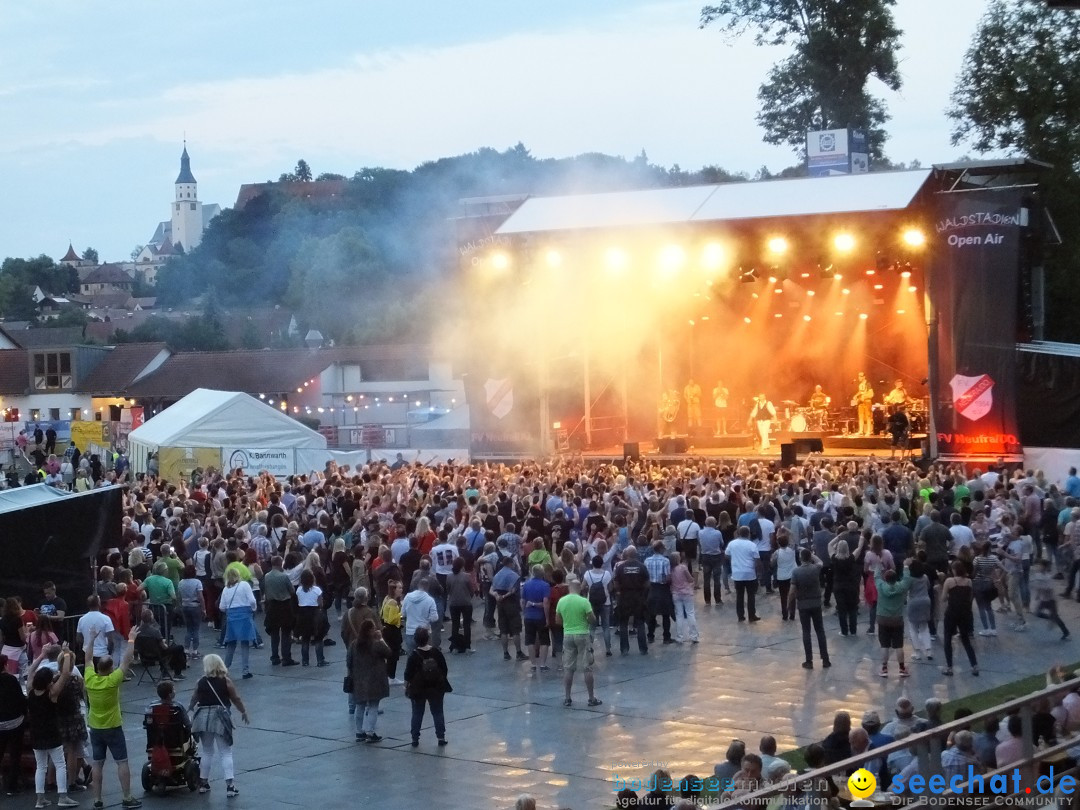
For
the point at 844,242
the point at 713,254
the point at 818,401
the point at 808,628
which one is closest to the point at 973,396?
the point at 844,242

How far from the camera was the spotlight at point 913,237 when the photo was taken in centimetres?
2495

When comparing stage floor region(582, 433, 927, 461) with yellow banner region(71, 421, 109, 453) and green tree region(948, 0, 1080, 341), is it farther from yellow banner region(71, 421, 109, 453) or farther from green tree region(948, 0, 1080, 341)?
yellow banner region(71, 421, 109, 453)

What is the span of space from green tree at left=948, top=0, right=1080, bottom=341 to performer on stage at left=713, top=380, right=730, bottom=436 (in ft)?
31.0

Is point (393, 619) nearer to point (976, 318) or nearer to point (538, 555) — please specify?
point (538, 555)

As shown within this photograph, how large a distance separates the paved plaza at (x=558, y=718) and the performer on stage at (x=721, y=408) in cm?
1740

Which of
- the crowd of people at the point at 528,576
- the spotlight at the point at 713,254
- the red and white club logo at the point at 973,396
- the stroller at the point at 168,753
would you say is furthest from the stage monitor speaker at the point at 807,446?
the stroller at the point at 168,753

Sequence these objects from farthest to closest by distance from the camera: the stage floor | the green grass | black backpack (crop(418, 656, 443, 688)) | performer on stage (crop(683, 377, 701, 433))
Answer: performer on stage (crop(683, 377, 701, 433)) < the stage floor < the green grass < black backpack (crop(418, 656, 443, 688))

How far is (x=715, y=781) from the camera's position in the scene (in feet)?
25.8

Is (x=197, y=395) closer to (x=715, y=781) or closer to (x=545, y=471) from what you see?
(x=545, y=471)

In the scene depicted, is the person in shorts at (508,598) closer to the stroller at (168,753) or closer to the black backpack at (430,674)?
the black backpack at (430,674)

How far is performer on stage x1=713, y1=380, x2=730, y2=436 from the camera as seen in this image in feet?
110

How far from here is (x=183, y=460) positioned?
2944cm

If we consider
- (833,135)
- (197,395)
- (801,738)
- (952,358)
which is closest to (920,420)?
(952,358)

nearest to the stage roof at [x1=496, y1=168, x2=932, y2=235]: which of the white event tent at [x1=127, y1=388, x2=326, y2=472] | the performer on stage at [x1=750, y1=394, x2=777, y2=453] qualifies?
the performer on stage at [x1=750, y1=394, x2=777, y2=453]
